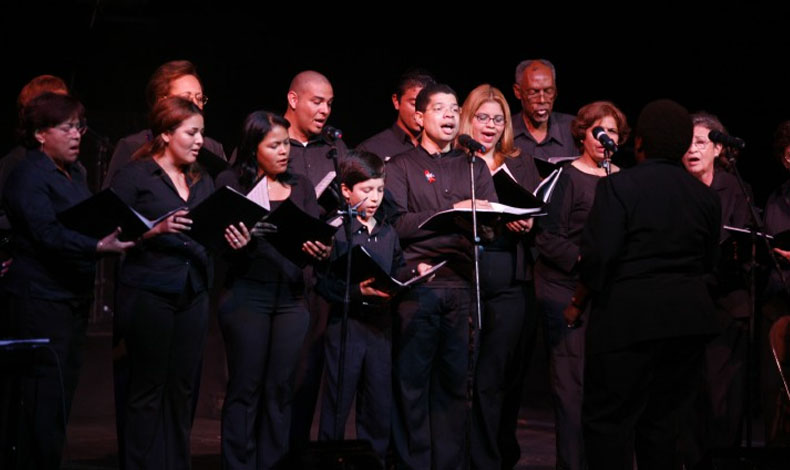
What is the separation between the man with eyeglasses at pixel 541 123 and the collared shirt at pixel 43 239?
2379 millimetres

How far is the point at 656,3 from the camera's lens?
7496 millimetres

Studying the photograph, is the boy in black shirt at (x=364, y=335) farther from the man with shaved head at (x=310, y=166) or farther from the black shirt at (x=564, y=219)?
the black shirt at (x=564, y=219)

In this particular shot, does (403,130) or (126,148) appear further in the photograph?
(403,130)

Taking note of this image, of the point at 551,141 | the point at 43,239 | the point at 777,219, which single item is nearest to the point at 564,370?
the point at 551,141

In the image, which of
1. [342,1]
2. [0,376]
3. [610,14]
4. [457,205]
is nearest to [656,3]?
[610,14]

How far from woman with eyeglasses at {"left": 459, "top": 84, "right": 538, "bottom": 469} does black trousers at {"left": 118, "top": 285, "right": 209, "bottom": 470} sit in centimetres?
132

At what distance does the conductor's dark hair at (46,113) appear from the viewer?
427 cm

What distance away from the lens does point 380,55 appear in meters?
8.36

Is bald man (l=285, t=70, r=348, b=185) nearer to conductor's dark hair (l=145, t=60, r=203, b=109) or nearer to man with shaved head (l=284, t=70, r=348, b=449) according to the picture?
man with shaved head (l=284, t=70, r=348, b=449)

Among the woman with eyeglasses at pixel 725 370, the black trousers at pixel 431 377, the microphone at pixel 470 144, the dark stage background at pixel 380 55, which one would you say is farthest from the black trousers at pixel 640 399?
the dark stage background at pixel 380 55

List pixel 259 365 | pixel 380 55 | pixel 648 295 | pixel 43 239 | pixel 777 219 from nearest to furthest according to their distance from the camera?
pixel 648 295, pixel 43 239, pixel 259 365, pixel 777 219, pixel 380 55

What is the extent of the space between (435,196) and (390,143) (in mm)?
888

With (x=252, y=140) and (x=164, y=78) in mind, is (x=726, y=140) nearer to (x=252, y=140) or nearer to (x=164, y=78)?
(x=252, y=140)

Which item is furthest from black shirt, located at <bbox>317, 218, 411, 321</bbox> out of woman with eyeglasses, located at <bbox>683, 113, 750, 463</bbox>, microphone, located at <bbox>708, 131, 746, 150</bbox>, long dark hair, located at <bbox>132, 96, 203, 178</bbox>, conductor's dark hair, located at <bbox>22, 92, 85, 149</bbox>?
woman with eyeglasses, located at <bbox>683, 113, 750, 463</bbox>
